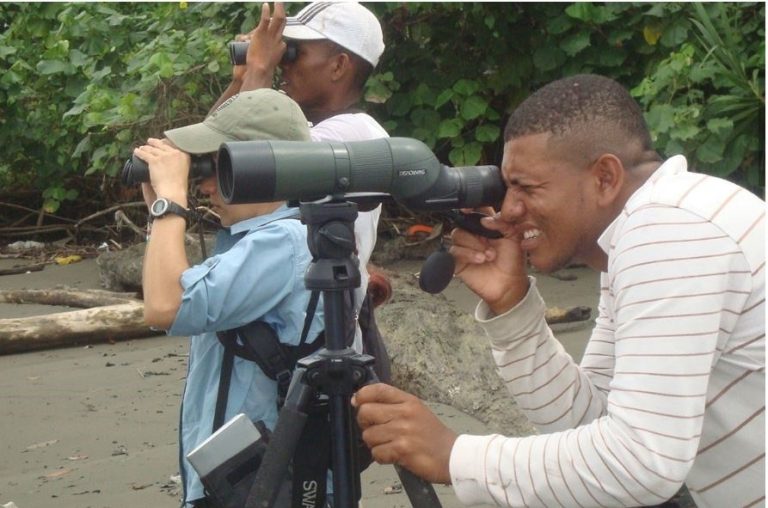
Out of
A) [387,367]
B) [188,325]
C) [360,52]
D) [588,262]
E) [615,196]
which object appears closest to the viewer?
[615,196]

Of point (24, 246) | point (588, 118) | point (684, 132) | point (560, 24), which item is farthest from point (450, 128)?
point (588, 118)

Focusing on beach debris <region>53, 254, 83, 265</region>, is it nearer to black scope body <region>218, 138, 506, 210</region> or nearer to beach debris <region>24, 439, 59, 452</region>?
beach debris <region>24, 439, 59, 452</region>

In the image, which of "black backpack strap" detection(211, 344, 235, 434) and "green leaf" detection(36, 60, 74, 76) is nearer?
"black backpack strap" detection(211, 344, 235, 434)

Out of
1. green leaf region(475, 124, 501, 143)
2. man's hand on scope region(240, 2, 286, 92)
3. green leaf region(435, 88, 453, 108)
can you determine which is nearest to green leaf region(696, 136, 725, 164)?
green leaf region(475, 124, 501, 143)

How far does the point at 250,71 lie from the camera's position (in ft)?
10.8

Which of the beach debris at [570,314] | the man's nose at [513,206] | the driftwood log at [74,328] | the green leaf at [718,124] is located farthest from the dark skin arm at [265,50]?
the green leaf at [718,124]

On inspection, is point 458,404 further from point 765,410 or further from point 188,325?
point 765,410

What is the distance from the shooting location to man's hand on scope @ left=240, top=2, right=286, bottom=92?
325cm

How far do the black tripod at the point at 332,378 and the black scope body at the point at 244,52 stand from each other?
55.2 inches

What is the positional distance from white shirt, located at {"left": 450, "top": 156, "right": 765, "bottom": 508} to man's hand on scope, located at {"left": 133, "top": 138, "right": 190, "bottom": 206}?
2.90ft

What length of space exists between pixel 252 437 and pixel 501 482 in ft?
1.58

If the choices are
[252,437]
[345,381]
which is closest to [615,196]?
[345,381]

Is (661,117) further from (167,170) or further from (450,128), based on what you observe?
(167,170)

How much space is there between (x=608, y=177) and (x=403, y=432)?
1.80 ft
